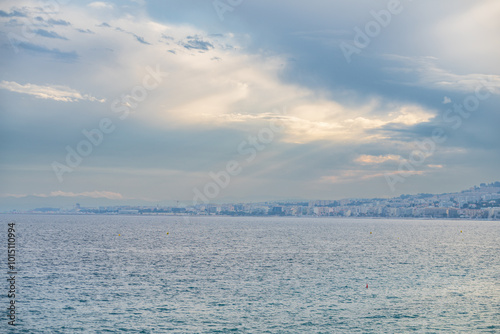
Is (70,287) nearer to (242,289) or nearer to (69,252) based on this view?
(242,289)

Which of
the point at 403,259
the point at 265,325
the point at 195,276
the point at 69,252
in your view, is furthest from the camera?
the point at 69,252

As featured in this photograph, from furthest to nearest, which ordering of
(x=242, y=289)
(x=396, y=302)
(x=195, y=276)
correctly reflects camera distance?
(x=195, y=276) → (x=242, y=289) → (x=396, y=302)

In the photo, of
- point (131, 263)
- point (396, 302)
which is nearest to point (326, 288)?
point (396, 302)

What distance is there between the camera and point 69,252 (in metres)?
134

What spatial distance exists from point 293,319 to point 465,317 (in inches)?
889

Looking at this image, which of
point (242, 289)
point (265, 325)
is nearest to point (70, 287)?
point (242, 289)

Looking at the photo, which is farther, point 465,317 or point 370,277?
point 370,277

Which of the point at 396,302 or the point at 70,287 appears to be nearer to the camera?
the point at 396,302

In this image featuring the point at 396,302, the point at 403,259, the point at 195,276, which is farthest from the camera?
the point at 403,259

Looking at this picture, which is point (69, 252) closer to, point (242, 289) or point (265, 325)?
point (242, 289)

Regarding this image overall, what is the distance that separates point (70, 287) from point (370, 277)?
5554 centimetres

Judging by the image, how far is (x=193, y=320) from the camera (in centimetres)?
5594

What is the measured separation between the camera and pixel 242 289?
75.4 m

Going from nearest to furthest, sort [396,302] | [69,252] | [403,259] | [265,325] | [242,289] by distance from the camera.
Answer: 1. [265,325]
2. [396,302]
3. [242,289]
4. [403,259]
5. [69,252]
